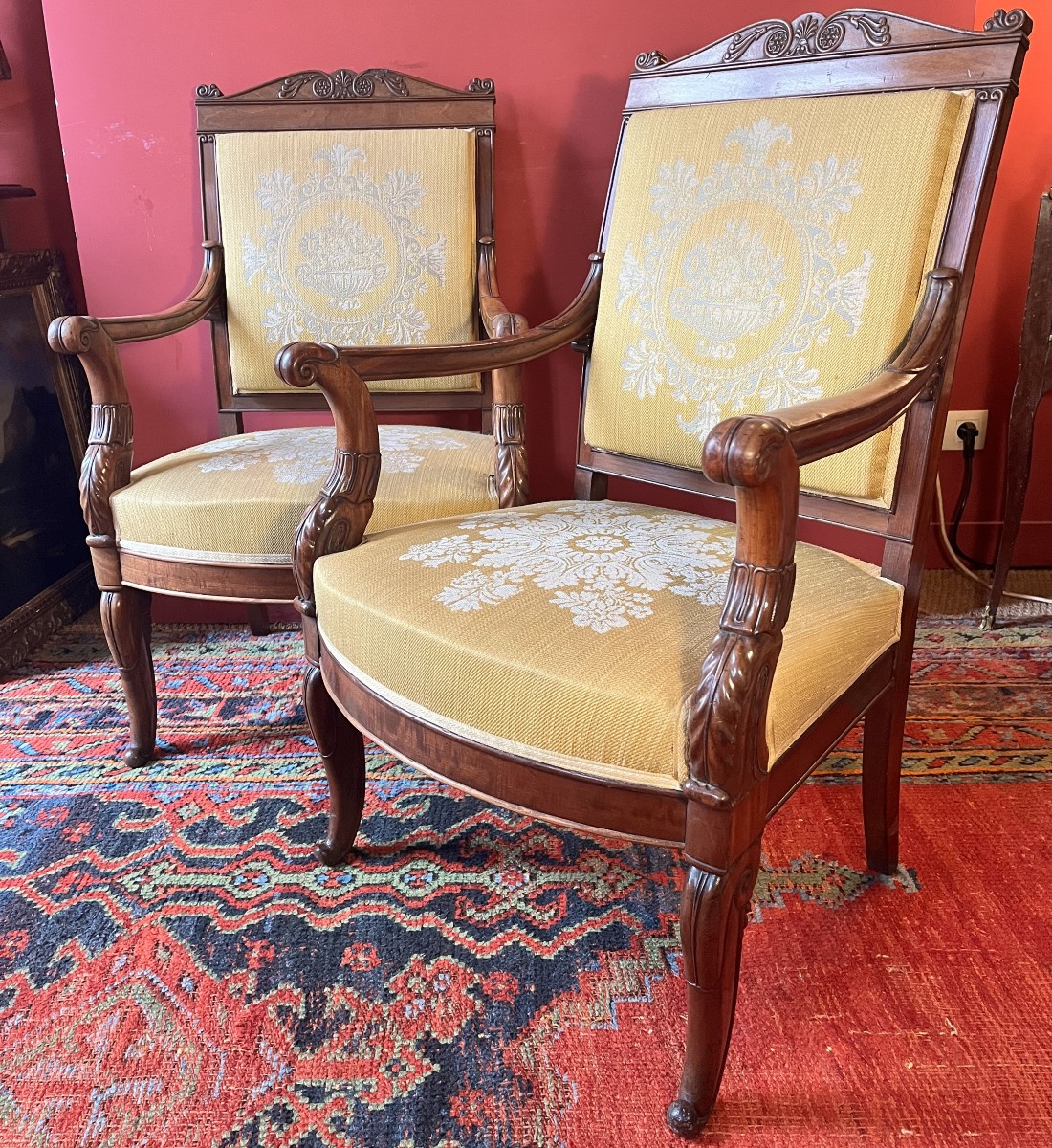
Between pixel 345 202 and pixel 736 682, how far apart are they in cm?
138

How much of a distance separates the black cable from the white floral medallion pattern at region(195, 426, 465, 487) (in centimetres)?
136

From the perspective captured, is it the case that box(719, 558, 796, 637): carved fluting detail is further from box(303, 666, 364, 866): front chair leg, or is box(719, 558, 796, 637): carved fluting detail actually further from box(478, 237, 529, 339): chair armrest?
box(478, 237, 529, 339): chair armrest

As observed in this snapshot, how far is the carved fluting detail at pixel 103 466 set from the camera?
1.56 m

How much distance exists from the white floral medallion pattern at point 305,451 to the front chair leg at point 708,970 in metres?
0.88

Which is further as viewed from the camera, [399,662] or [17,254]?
[17,254]

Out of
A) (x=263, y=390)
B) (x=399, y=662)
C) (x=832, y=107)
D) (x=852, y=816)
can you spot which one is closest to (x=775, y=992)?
(x=852, y=816)

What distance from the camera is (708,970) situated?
939 mm

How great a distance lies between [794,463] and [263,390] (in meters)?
1.33

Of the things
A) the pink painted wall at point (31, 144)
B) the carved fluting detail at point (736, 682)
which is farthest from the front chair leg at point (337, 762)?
the pink painted wall at point (31, 144)

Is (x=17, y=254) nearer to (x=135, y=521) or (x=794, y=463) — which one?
(x=135, y=521)

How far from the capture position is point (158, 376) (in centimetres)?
216

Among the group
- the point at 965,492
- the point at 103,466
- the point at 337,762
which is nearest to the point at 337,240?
the point at 103,466

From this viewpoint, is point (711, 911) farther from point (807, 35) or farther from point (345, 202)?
point (345, 202)

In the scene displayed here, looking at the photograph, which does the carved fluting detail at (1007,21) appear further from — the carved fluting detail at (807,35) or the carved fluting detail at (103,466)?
the carved fluting detail at (103,466)
